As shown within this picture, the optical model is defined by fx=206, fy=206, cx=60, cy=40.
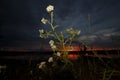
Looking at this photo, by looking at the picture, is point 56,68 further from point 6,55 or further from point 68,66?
point 6,55

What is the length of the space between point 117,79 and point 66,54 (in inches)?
55.1

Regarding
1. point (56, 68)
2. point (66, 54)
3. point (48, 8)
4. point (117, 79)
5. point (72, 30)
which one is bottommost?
point (117, 79)

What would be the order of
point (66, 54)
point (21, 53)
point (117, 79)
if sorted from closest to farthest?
point (66, 54), point (117, 79), point (21, 53)

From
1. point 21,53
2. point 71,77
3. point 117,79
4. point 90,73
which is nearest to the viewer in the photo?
point 71,77

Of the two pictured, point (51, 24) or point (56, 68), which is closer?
point (51, 24)

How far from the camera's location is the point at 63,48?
3.87m

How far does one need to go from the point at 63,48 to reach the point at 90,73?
1.30m

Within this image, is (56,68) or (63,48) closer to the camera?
(63,48)

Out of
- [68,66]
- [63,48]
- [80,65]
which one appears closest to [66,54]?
[63,48]

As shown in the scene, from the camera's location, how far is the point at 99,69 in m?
5.05

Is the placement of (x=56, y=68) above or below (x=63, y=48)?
below

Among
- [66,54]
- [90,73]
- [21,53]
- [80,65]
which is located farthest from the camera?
[21,53]

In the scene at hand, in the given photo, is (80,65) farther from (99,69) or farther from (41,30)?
(41,30)

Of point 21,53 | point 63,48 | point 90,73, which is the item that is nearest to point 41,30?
point 63,48
